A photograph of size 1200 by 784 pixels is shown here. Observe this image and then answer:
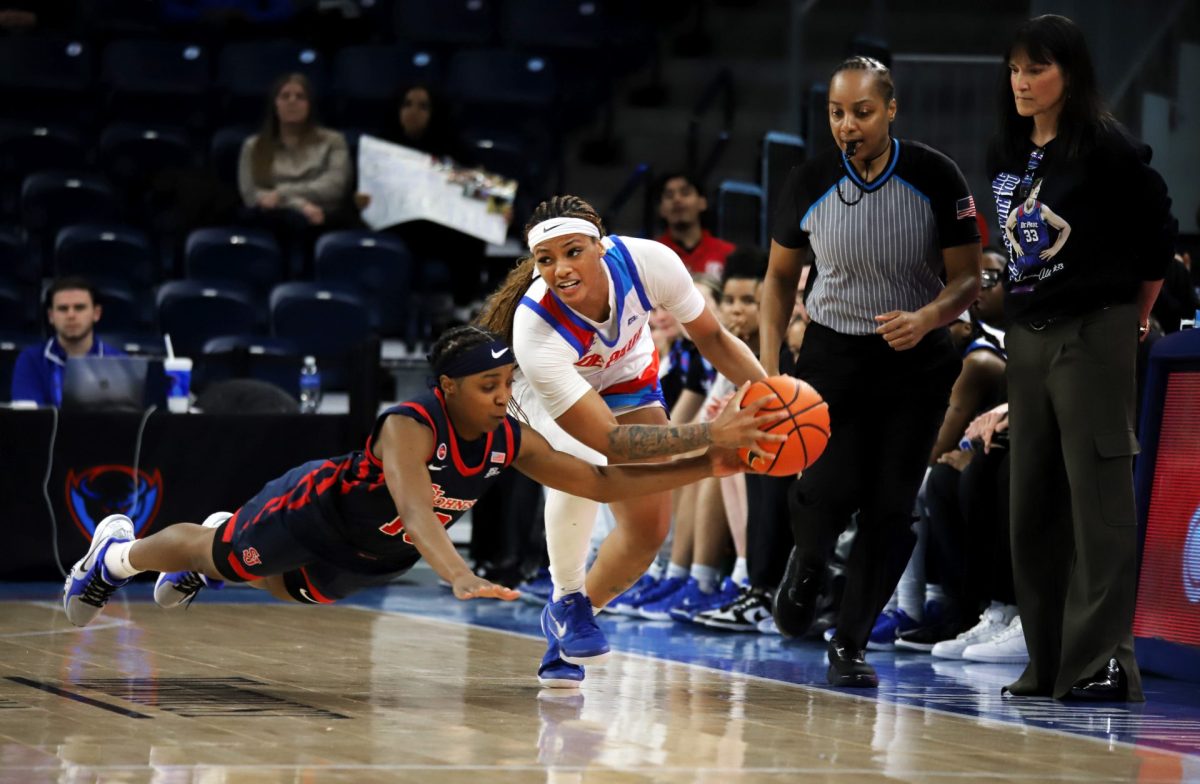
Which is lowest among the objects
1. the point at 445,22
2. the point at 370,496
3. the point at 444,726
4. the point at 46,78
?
the point at 444,726

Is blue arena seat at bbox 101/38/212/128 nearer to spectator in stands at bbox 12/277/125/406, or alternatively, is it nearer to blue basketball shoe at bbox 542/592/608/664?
spectator in stands at bbox 12/277/125/406

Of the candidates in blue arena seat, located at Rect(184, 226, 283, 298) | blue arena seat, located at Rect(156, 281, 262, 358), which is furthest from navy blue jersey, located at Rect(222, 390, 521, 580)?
blue arena seat, located at Rect(184, 226, 283, 298)

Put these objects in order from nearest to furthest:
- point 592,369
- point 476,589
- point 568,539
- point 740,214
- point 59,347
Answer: point 476,589, point 592,369, point 568,539, point 59,347, point 740,214

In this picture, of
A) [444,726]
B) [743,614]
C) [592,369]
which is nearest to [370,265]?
[743,614]

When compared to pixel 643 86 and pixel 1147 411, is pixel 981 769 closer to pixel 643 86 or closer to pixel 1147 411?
pixel 1147 411

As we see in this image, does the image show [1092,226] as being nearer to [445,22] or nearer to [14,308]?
[14,308]

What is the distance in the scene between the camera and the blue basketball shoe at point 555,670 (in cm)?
559

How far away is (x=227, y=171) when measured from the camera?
1225 centimetres

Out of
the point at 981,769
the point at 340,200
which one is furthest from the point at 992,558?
the point at 340,200

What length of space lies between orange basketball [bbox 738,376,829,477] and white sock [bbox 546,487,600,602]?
3.39ft

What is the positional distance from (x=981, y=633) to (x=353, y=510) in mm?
2823

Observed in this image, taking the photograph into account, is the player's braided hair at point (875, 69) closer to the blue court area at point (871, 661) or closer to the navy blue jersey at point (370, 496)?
the navy blue jersey at point (370, 496)

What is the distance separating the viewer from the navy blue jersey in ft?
17.1

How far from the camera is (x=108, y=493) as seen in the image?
29.7 feet
